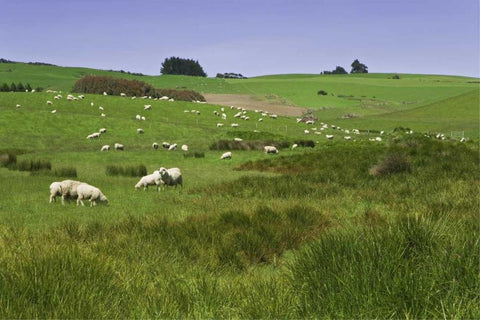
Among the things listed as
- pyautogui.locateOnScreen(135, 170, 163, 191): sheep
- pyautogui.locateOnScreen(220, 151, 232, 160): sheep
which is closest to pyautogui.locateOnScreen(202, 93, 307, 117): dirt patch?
pyautogui.locateOnScreen(220, 151, 232, 160): sheep

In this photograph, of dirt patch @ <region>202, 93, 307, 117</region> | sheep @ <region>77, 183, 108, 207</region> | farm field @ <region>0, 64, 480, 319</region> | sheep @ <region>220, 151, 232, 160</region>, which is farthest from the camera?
dirt patch @ <region>202, 93, 307, 117</region>

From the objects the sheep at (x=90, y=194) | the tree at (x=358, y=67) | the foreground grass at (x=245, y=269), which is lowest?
the sheep at (x=90, y=194)

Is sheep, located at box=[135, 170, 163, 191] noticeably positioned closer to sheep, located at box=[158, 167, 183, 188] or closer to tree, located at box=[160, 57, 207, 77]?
sheep, located at box=[158, 167, 183, 188]

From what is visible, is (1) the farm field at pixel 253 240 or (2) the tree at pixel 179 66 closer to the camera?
(1) the farm field at pixel 253 240

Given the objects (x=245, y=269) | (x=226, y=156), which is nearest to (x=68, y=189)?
(x=245, y=269)

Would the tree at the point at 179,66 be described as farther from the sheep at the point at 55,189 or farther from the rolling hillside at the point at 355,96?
the sheep at the point at 55,189

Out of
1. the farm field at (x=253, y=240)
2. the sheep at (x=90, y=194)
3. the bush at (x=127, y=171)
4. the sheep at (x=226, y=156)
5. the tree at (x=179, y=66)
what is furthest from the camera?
the tree at (x=179, y=66)

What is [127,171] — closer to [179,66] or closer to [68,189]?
[68,189]

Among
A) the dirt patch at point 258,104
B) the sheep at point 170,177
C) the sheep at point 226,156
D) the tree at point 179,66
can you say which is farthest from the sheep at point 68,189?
the tree at point 179,66

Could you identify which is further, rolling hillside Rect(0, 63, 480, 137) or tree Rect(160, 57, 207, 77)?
tree Rect(160, 57, 207, 77)

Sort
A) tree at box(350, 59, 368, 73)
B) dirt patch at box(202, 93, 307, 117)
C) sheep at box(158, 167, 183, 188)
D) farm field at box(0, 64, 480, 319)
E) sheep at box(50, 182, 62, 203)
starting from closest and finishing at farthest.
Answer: farm field at box(0, 64, 480, 319)
sheep at box(50, 182, 62, 203)
sheep at box(158, 167, 183, 188)
dirt patch at box(202, 93, 307, 117)
tree at box(350, 59, 368, 73)

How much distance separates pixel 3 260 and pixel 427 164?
17.6 m

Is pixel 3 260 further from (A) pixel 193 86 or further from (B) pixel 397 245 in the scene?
(A) pixel 193 86

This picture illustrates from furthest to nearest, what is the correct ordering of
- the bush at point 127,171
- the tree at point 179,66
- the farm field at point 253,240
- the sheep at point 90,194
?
1. the tree at point 179,66
2. the bush at point 127,171
3. the sheep at point 90,194
4. the farm field at point 253,240
